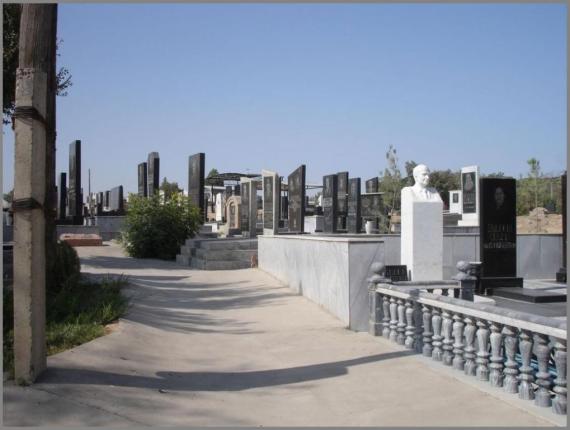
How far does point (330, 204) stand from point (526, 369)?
21.4 m

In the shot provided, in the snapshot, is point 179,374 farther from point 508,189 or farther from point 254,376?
point 508,189

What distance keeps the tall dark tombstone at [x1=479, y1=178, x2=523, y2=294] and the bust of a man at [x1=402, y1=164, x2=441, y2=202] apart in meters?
2.92

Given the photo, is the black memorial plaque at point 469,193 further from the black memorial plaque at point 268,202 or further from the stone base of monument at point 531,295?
the stone base of monument at point 531,295

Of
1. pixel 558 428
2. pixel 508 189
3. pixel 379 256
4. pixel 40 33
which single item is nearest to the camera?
pixel 558 428

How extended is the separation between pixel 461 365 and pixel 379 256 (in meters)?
2.65

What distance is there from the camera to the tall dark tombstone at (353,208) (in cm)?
2675

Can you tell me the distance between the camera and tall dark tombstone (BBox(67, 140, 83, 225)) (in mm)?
29031

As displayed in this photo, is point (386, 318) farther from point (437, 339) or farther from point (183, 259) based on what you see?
point (183, 259)

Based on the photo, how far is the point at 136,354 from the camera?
6.21 metres

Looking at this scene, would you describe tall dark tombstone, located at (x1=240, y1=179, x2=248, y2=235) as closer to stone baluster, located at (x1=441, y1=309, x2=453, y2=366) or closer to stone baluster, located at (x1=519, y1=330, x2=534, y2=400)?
stone baluster, located at (x1=441, y1=309, x2=453, y2=366)

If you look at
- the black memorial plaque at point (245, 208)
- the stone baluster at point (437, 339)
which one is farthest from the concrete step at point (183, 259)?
the stone baluster at point (437, 339)

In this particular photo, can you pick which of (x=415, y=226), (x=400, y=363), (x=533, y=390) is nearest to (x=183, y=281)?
(x=415, y=226)

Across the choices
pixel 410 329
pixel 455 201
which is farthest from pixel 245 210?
pixel 410 329

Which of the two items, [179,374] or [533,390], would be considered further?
[179,374]
